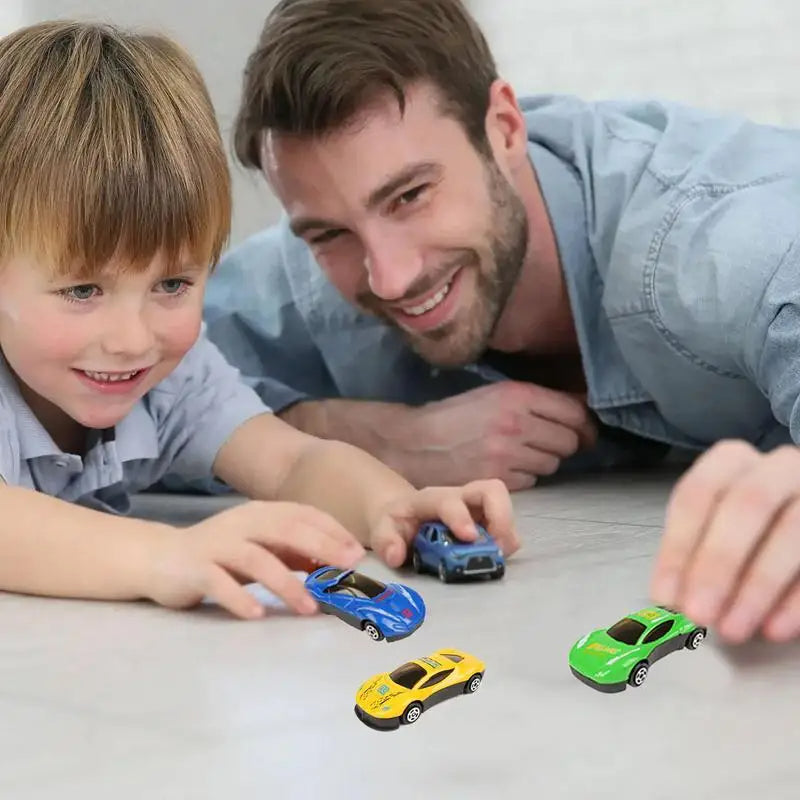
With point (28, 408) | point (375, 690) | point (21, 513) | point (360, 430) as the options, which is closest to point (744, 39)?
point (360, 430)

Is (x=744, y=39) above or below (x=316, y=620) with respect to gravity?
above

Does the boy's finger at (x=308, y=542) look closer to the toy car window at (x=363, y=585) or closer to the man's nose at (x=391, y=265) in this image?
the toy car window at (x=363, y=585)

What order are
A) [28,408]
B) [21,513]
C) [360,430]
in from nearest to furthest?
1. [21,513]
2. [28,408]
3. [360,430]

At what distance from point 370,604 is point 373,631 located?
18 mm

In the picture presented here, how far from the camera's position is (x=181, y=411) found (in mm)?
1336

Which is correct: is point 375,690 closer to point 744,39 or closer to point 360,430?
point 360,430

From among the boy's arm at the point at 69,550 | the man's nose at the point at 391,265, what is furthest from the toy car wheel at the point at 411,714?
the man's nose at the point at 391,265

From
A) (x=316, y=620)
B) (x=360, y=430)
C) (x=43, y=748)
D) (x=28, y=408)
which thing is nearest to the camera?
(x=43, y=748)

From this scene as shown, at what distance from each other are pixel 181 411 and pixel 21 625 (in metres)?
0.46

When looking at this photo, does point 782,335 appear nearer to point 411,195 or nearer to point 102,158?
point 411,195

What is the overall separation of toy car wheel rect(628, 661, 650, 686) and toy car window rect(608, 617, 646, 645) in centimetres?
1

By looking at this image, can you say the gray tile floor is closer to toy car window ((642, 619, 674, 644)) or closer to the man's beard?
toy car window ((642, 619, 674, 644))

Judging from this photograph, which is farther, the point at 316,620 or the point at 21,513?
the point at 21,513

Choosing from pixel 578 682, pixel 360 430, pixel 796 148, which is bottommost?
pixel 360 430
